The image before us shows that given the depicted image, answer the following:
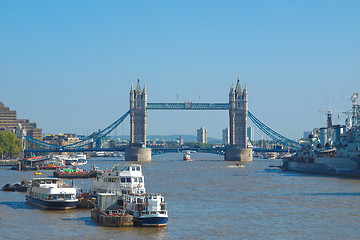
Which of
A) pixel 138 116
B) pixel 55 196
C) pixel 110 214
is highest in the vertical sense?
Answer: pixel 138 116

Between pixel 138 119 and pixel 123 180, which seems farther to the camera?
pixel 138 119

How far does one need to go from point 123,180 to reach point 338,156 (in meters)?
54.6

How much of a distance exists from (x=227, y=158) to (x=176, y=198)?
11353 cm

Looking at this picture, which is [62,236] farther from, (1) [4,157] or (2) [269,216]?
(1) [4,157]

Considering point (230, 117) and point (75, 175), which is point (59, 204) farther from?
point (230, 117)

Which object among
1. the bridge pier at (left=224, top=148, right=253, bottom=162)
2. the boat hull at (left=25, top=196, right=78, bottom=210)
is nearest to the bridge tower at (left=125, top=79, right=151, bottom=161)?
the bridge pier at (left=224, top=148, right=253, bottom=162)

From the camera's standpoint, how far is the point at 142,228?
38.5 meters

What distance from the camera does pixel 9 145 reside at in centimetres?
15150

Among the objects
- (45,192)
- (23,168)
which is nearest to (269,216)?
(45,192)

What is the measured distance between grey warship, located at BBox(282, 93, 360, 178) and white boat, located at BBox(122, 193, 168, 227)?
178 ft

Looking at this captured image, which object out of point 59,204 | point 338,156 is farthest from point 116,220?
point 338,156

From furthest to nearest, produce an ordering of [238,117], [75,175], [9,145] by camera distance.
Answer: [238,117]
[9,145]
[75,175]

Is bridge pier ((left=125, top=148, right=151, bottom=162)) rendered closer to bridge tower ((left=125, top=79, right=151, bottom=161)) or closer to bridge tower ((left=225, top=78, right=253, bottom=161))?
bridge tower ((left=125, top=79, right=151, bottom=161))

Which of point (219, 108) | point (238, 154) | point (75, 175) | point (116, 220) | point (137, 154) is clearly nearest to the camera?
point (116, 220)
